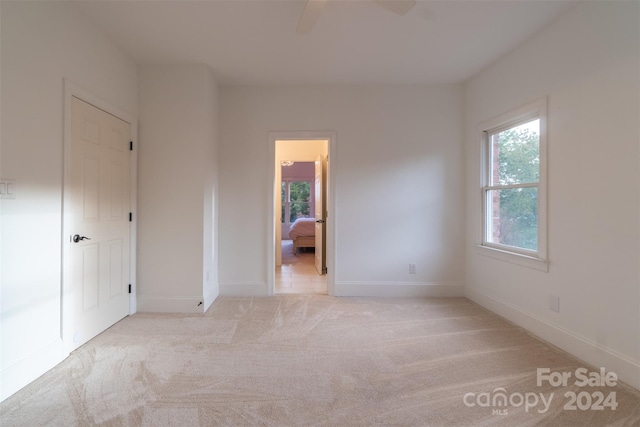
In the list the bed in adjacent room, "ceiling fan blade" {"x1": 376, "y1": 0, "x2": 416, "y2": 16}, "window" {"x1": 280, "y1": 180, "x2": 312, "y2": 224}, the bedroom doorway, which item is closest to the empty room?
"ceiling fan blade" {"x1": 376, "y1": 0, "x2": 416, "y2": 16}

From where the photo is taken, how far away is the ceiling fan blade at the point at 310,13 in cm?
169

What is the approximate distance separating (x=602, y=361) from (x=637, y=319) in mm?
400

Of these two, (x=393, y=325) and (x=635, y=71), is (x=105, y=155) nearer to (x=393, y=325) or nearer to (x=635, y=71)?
(x=393, y=325)

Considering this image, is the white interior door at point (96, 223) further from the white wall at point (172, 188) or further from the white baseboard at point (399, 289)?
the white baseboard at point (399, 289)

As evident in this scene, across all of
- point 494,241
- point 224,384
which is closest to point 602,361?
point 494,241

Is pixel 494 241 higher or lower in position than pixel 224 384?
higher

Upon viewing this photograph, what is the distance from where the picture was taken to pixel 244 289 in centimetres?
333

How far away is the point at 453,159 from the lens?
11.0 ft

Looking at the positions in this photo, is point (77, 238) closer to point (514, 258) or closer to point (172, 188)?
point (172, 188)

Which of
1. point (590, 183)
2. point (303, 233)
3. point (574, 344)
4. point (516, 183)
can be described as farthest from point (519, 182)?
point (303, 233)

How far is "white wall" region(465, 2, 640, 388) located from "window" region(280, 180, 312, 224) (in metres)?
7.60

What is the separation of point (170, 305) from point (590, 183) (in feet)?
12.6

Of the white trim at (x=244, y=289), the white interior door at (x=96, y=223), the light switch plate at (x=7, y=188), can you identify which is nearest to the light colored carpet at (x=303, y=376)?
the white interior door at (x=96, y=223)

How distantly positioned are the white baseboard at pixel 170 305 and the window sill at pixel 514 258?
10.3 feet
